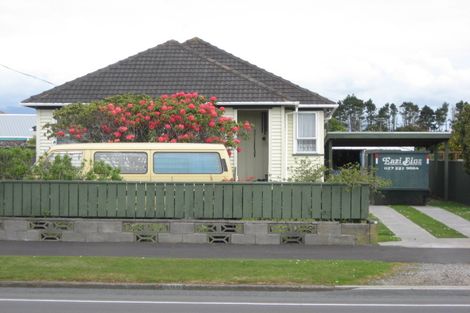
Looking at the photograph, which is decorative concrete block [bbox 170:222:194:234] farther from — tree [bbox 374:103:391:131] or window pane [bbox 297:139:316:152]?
tree [bbox 374:103:391:131]

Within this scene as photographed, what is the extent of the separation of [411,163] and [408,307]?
703 inches

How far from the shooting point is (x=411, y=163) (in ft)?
88.3

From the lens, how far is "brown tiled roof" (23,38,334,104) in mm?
26016

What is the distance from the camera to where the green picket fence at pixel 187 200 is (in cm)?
1603

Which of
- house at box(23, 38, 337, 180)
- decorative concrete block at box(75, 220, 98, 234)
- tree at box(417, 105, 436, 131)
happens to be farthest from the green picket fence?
tree at box(417, 105, 436, 131)

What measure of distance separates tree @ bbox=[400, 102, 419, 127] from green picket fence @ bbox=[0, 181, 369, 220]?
8257cm

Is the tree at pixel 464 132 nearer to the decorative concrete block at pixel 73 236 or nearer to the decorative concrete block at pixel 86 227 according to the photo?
the decorative concrete block at pixel 86 227

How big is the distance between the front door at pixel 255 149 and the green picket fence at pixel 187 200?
11.4m

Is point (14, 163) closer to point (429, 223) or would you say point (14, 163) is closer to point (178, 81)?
point (178, 81)

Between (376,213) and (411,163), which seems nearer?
(376,213)

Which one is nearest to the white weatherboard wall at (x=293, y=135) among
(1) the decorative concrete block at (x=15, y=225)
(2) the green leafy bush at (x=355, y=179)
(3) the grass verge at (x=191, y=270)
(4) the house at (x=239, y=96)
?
(4) the house at (x=239, y=96)

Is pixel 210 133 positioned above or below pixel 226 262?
above

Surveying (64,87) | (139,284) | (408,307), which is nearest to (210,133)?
Answer: (64,87)

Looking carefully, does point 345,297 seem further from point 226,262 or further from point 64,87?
point 64,87
